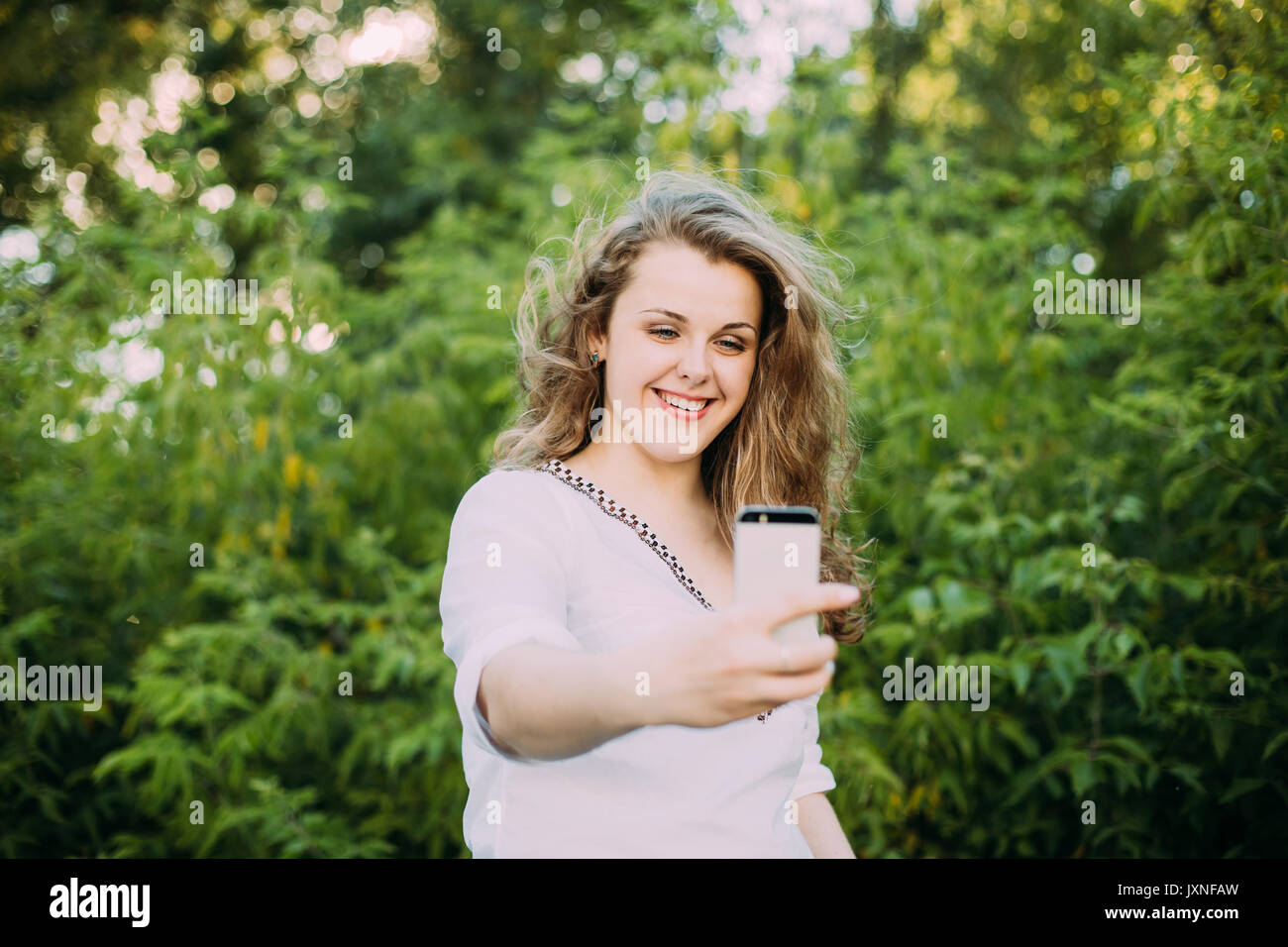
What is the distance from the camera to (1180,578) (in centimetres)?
251

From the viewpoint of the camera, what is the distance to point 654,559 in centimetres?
129

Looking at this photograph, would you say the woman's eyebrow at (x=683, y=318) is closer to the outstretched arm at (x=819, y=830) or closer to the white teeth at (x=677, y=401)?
the white teeth at (x=677, y=401)

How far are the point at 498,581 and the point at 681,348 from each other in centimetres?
43

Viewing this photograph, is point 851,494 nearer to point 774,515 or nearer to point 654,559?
point 654,559

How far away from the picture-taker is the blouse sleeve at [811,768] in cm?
149

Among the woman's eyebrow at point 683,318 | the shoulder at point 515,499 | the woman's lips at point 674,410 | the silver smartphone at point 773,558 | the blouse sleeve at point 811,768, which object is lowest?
the blouse sleeve at point 811,768

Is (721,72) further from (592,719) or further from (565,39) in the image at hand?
(565,39)

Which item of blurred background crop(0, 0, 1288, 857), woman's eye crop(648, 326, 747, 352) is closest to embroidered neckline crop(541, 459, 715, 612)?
woman's eye crop(648, 326, 747, 352)

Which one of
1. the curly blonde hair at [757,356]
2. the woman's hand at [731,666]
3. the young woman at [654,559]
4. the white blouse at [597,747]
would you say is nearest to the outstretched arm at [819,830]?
the young woman at [654,559]

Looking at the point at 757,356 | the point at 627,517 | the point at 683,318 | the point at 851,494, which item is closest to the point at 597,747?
the point at 627,517

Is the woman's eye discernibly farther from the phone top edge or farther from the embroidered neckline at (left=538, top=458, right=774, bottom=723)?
the phone top edge

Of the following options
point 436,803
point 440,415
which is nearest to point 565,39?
point 440,415

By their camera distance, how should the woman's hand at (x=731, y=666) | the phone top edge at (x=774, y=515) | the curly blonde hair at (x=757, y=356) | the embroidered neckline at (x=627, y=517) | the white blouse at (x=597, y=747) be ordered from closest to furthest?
the woman's hand at (x=731, y=666)
the phone top edge at (x=774, y=515)
the white blouse at (x=597, y=747)
the embroidered neckline at (x=627, y=517)
the curly blonde hair at (x=757, y=356)
